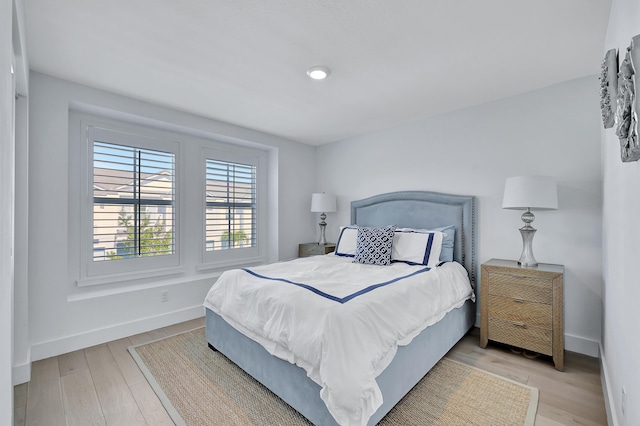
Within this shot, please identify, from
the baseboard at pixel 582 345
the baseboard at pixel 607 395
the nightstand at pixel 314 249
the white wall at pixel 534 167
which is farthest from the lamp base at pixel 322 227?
the baseboard at pixel 607 395

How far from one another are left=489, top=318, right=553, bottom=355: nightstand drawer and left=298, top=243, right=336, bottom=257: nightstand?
2172 mm

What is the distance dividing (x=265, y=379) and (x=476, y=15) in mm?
2650

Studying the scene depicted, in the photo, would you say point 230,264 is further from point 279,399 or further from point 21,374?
point 279,399

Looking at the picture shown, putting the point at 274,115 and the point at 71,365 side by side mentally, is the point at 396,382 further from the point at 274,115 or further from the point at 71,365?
the point at 274,115

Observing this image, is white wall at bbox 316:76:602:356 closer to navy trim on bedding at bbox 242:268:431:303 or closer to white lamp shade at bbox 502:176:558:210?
white lamp shade at bbox 502:176:558:210

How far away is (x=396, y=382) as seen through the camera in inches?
72.1

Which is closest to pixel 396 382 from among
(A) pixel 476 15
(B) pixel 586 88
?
(A) pixel 476 15

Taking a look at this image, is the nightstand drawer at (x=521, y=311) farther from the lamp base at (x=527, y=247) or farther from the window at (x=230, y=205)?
the window at (x=230, y=205)

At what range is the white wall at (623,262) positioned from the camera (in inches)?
47.8

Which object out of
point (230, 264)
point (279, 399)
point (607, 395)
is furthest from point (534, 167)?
point (230, 264)

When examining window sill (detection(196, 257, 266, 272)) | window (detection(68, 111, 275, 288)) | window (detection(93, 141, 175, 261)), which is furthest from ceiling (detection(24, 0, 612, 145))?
window sill (detection(196, 257, 266, 272))

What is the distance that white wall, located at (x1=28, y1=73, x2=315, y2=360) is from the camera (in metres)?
2.52

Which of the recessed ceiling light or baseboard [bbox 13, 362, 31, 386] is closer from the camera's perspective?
baseboard [bbox 13, 362, 31, 386]

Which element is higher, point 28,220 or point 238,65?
point 238,65
